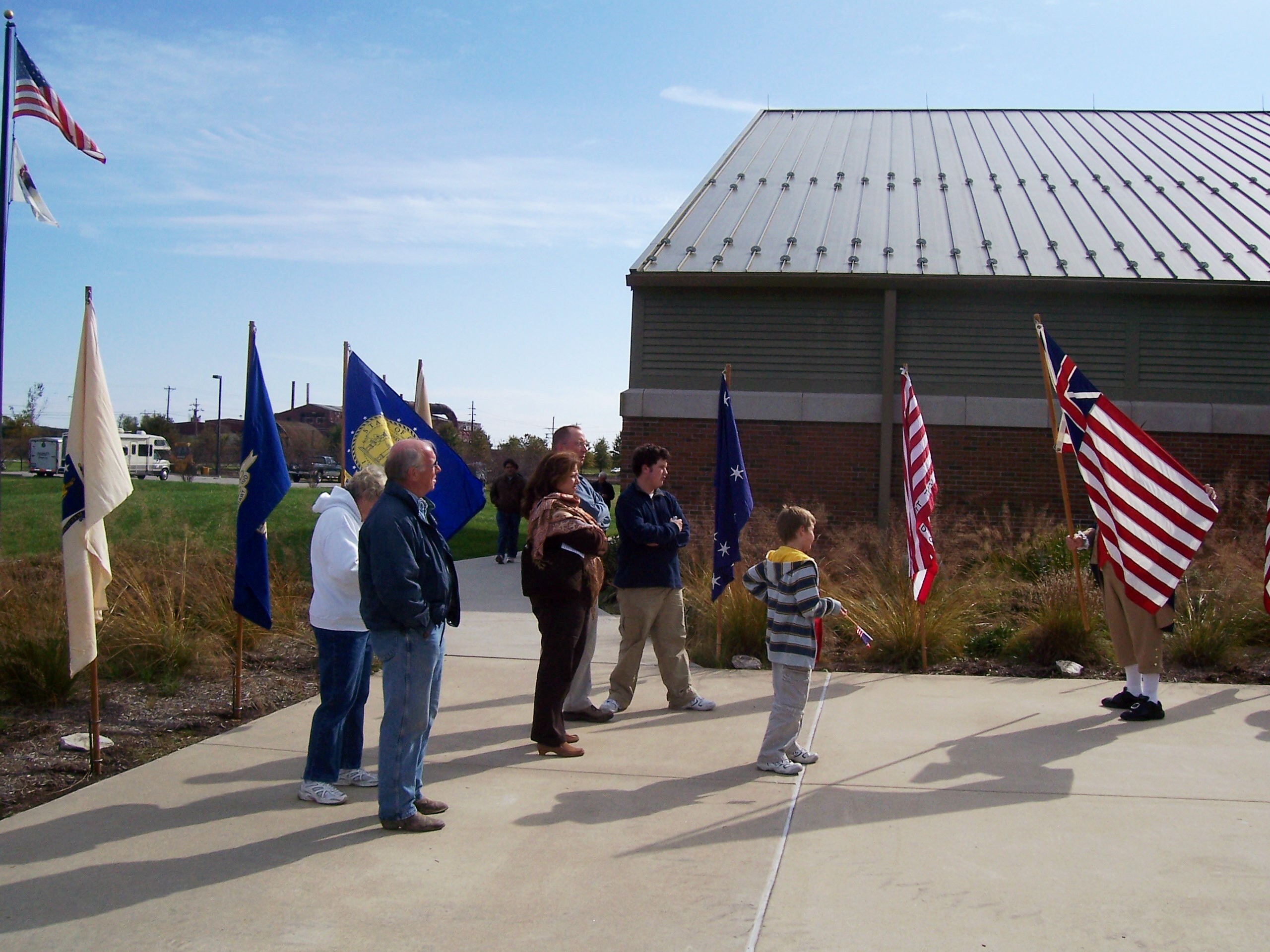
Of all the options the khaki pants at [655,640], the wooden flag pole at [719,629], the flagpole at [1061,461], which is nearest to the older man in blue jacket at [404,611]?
the khaki pants at [655,640]

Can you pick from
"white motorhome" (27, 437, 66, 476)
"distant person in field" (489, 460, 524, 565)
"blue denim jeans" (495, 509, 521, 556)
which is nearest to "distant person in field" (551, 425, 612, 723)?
"distant person in field" (489, 460, 524, 565)

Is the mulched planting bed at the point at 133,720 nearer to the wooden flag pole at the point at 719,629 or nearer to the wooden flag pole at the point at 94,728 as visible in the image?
the wooden flag pole at the point at 94,728

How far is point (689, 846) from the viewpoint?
4562 mm

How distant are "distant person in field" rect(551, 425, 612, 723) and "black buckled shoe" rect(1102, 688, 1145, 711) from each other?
3286 mm

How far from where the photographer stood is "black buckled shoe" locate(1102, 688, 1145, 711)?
686 cm

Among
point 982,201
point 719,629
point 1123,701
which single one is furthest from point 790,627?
point 982,201

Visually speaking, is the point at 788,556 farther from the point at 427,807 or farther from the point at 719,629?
the point at 719,629

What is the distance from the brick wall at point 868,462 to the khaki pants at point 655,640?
264 inches

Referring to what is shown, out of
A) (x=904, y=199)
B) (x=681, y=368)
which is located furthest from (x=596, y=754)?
(x=904, y=199)

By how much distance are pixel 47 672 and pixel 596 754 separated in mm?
3779

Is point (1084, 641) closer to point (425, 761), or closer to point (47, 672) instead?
point (425, 761)

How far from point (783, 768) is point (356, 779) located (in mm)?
2211

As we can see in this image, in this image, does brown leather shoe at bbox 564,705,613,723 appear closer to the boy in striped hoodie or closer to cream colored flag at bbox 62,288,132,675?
the boy in striped hoodie

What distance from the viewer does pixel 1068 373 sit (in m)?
7.66
